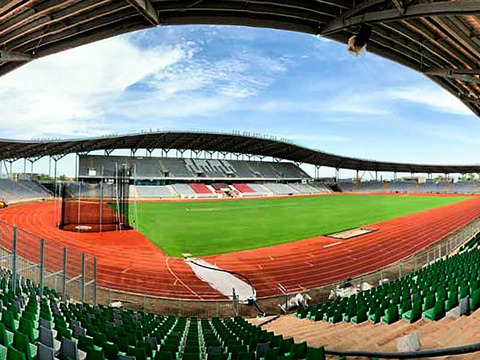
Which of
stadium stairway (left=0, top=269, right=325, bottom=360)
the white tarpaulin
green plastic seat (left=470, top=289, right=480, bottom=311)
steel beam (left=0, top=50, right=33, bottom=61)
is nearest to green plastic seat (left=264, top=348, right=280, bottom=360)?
stadium stairway (left=0, top=269, right=325, bottom=360)

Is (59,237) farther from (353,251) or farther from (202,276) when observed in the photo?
(353,251)

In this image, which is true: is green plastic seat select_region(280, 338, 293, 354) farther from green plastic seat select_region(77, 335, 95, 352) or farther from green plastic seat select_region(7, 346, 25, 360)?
green plastic seat select_region(7, 346, 25, 360)

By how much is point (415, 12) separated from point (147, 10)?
21.6 ft

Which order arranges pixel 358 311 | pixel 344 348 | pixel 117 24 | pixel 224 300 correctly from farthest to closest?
1. pixel 224 300
2. pixel 117 24
3. pixel 358 311
4. pixel 344 348

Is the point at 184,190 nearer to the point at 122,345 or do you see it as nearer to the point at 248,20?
the point at 248,20

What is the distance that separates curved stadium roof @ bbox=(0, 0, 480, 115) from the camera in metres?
8.24

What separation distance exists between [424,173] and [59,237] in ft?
302

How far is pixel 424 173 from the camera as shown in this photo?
8969 cm

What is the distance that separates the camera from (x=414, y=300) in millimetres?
7863

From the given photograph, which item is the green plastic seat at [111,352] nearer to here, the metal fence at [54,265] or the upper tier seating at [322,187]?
the metal fence at [54,265]

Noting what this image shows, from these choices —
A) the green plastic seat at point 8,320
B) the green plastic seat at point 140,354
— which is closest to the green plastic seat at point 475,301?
the green plastic seat at point 140,354

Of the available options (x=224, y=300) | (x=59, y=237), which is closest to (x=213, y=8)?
(x=224, y=300)

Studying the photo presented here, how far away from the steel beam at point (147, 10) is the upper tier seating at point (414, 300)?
9.22 m

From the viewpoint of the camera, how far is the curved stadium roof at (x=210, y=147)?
49.9 m
